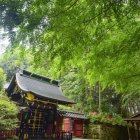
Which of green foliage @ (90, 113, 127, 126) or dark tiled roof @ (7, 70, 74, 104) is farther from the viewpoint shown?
green foliage @ (90, 113, 127, 126)

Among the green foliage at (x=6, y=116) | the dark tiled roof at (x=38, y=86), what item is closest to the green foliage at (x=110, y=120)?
the dark tiled roof at (x=38, y=86)

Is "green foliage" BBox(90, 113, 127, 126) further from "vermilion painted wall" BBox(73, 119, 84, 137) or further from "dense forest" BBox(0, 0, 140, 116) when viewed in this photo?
"dense forest" BBox(0, 0, 140, 116)

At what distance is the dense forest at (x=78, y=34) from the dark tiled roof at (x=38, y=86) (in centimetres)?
938

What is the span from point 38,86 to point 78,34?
15444 millimetres

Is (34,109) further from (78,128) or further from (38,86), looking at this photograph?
(78,128)

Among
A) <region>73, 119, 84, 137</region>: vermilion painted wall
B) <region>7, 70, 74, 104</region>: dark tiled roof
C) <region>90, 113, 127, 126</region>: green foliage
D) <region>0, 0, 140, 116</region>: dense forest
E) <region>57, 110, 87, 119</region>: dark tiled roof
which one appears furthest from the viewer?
<region>73, 119, 84, 137</region>: vermilion painted wall

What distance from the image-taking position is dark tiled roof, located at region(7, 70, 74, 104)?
52.3 feet

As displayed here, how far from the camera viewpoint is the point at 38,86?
18797 mm

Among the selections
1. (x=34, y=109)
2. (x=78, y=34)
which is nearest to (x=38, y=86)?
(x=34, y=109)

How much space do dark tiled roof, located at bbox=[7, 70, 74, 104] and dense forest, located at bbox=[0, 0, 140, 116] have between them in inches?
369

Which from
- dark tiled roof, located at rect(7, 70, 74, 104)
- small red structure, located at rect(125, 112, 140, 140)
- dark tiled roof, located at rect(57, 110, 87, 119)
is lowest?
small red structure, located at rect(125, 112, 140, 140)

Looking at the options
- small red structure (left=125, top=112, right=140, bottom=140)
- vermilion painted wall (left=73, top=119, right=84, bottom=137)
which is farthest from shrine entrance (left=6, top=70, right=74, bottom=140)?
vermilion painted wall (left=73, top=119, right=84, bottom=137)

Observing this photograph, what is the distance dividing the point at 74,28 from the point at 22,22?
0.99m

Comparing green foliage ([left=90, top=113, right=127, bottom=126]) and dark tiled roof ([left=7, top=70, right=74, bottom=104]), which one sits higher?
dark tiled roof ([left=7, top=70, right=74, bottom=104])
